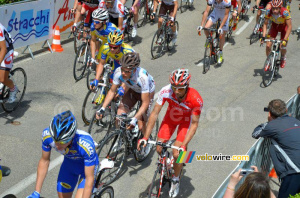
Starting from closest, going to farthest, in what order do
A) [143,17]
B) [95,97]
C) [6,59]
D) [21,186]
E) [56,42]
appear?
1. [21,186]
2. [6,59]
3. [95,97]
4. [56,42]
5. [143,17]

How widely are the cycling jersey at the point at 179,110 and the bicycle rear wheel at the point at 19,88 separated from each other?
3.86 m

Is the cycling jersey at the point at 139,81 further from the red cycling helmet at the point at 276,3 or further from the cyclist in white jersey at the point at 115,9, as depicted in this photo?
the red cycling helmet at the point at 276,3

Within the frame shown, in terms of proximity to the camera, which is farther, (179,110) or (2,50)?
(2,50)

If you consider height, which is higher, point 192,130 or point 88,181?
point 192,130

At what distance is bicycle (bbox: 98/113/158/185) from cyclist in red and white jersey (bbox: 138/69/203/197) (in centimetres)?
61

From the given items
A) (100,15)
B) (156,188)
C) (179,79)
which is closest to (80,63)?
(100,15)

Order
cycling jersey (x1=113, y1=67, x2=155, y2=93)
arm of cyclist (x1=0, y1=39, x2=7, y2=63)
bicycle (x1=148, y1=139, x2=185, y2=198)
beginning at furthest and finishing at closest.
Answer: arm of cyclist (x1=0, y1=39, x2=7, y2=63) → cycling jersey (x1=113, y1=67, x2=155, y2=93) → bicycle (x1=148, y1=139, x2=185, y2=198)

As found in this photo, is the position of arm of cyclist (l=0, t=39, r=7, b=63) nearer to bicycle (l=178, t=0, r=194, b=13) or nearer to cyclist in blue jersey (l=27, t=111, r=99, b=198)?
cyclist in blue jersey (l=27, t=111, r=99, b=198)

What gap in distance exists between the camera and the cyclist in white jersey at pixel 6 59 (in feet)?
27.6

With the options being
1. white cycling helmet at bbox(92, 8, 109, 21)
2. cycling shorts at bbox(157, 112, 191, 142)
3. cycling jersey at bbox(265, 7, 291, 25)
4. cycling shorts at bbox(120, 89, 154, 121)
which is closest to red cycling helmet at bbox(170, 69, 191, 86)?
cycling shorts at bbox(157, 112, 191, 142)

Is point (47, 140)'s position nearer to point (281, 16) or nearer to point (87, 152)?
point (87, 152)

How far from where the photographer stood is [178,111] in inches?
277

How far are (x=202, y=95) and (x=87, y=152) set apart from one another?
6.32 metres

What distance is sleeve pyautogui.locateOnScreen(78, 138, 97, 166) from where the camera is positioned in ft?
17.8
